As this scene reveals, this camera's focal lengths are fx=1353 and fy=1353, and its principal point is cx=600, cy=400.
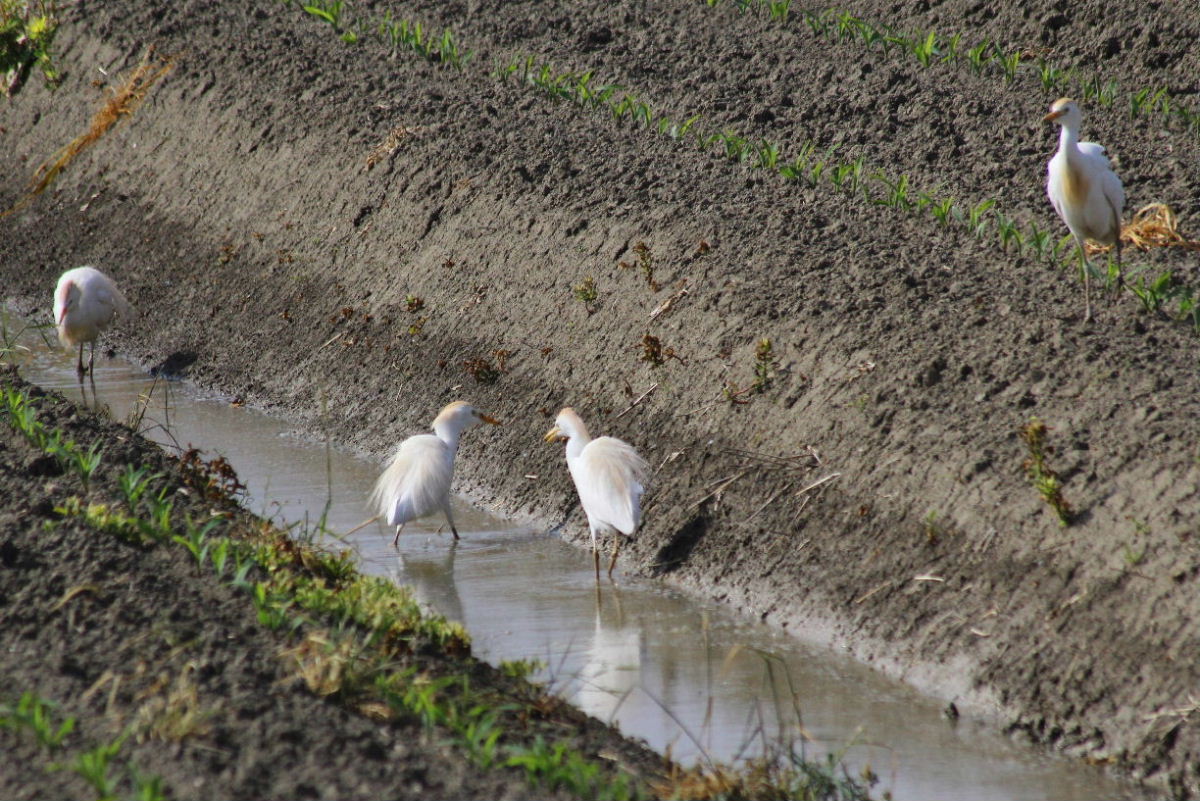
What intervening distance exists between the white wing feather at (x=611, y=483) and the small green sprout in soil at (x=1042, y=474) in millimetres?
1910

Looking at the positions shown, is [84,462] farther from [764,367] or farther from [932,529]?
[932,529]

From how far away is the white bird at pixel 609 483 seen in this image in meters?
6.75

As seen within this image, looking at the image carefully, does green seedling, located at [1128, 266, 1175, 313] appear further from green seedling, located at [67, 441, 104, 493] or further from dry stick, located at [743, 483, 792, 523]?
green seedling, located at [67, 441, 104, 493]

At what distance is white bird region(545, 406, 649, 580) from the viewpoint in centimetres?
675

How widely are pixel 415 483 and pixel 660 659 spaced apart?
203cm

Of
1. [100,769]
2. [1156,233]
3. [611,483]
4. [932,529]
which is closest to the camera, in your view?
[100,769]

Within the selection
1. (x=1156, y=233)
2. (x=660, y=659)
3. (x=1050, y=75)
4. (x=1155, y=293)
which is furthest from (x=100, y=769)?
(x=1050, y=75)

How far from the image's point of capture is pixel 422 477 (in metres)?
7.52

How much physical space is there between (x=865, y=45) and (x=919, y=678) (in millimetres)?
8738

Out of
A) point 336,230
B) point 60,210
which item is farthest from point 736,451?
point 60,210

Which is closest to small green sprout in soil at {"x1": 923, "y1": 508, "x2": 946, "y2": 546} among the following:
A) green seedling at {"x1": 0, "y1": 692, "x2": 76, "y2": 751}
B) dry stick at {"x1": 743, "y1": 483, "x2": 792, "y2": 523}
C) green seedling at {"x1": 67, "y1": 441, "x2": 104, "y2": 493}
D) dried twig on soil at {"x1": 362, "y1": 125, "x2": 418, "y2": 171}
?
dry stick at {"x1": 743, "y1": 483, "x2": 792, "y2": 523}

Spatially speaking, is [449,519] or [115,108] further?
[115,108]

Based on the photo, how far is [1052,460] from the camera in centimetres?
597

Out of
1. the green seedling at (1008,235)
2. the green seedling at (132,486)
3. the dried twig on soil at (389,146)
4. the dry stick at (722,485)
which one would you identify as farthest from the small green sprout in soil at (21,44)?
the green seedling at (1008,235)
